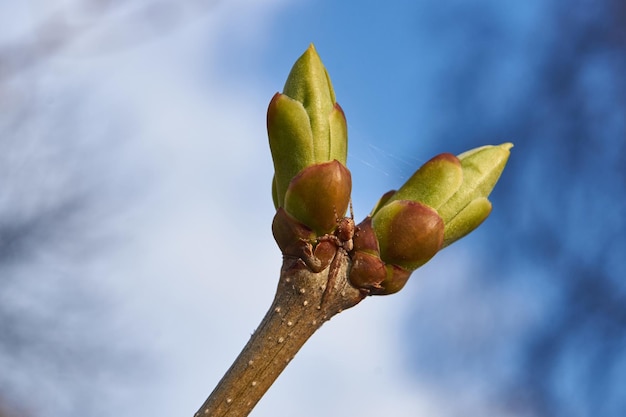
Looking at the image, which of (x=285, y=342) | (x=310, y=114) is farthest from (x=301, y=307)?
(x=310, y=114)

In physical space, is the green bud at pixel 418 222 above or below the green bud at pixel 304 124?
below

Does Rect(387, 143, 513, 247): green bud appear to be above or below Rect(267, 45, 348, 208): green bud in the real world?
below

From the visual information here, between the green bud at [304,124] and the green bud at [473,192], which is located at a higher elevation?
the green bud at [304,124]

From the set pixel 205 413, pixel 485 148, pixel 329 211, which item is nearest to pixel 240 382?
pixel 205 413

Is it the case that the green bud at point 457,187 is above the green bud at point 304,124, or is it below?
below

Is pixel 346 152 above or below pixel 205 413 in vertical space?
above

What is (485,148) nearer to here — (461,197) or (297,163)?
(461,197)

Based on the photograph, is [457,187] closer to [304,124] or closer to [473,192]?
[473,192]

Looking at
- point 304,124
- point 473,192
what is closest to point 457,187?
point 473,192
